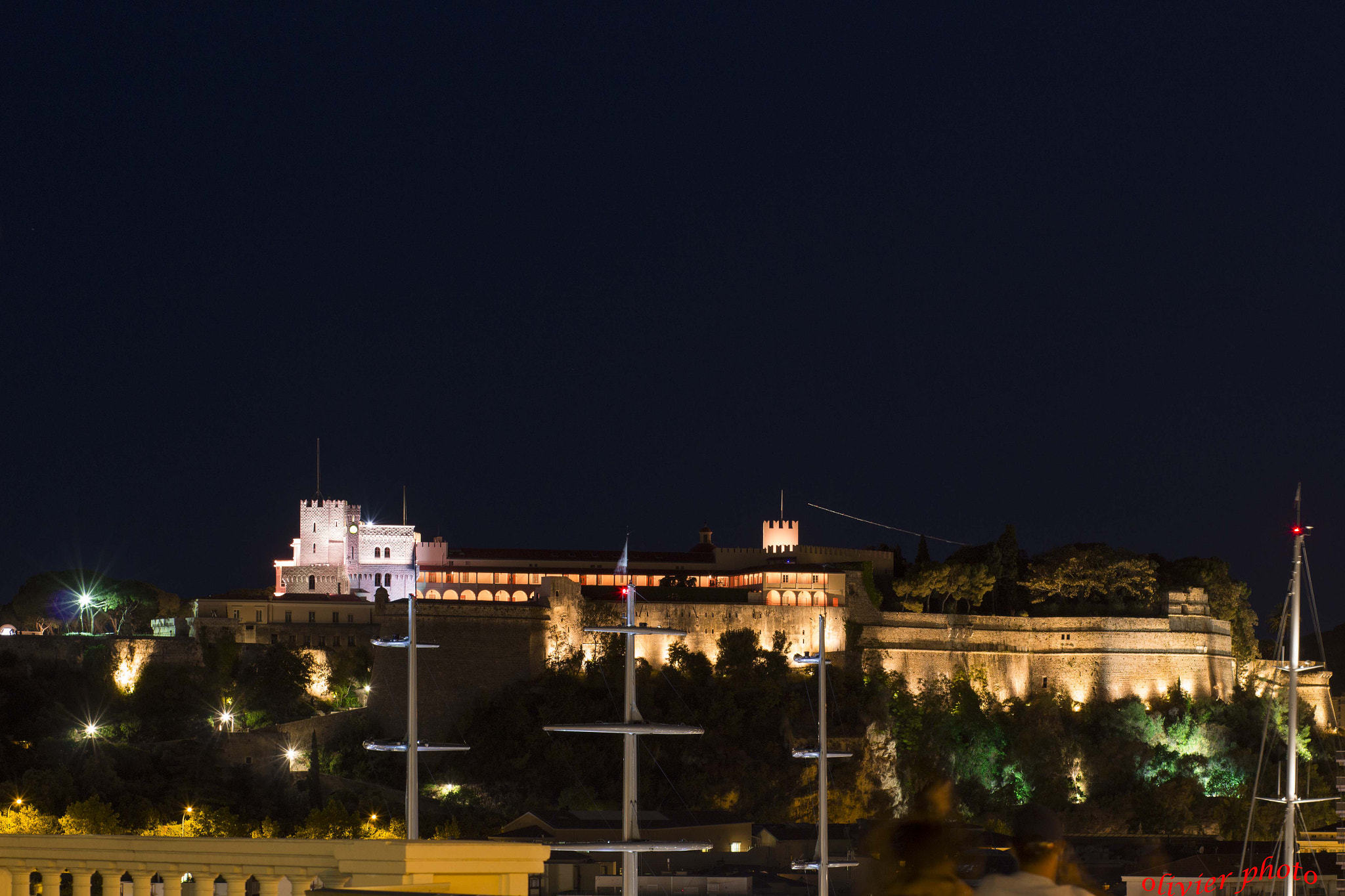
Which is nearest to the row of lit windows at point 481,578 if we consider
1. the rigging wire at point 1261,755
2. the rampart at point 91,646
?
the rampart at point 91,646

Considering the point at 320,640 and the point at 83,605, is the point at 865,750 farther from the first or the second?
the point at 83,605

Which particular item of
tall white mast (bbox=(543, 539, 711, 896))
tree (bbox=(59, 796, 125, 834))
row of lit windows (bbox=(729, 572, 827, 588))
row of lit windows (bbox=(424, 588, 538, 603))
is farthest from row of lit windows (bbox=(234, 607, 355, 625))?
tall white mast (bbox=(543, 539, 711, 896))

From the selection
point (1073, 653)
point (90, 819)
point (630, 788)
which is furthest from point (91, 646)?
point (630, 788)

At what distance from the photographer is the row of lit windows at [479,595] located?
7031 centimetres

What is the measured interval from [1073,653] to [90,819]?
37785 millimetres

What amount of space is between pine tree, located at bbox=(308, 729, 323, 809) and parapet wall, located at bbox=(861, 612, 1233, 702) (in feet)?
75.4

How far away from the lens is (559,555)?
2928 inches

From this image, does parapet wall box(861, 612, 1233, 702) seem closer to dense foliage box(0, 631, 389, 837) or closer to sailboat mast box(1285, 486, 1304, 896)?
dense foliage box(0, 631, 389, 837)

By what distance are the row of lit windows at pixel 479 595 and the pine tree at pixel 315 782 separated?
15076 mm

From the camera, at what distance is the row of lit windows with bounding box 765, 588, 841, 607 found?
65.5 m

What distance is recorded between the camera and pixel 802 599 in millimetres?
65625

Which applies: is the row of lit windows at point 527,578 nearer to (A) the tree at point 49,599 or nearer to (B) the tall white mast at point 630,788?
(A) the tree at point 49,599

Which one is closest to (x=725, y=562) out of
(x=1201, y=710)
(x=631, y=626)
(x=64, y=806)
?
(x=1201, y=710)

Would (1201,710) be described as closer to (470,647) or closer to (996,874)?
(470,647)
